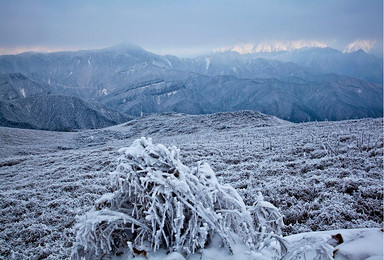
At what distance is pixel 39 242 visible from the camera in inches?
209

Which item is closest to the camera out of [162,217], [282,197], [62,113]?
[162,217]

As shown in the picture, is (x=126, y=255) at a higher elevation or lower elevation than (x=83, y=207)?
higher

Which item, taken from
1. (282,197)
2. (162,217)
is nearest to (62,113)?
Result: (282,197)

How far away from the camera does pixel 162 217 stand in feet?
8.98

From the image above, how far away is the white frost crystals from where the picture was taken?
101 inches

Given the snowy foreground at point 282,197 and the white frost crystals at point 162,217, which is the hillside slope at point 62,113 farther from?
the white frost crystals at point 162,217

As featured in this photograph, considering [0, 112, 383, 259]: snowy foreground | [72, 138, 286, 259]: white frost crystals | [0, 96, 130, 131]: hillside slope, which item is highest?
[72, 138, 286, 259]: white frost crystals

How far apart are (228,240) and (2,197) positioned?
10034 mm

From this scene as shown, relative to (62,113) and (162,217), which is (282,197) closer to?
(162,217)

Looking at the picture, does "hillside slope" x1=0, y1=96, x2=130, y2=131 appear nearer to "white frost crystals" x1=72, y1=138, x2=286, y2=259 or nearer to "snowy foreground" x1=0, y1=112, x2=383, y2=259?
"snowy foreground" x1=0, y1=112, x2=383, y2=259

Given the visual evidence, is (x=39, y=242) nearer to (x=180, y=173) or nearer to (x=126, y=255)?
(x=126, y=255)

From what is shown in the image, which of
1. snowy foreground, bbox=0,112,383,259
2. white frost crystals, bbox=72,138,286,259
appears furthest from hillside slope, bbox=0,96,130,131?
white frost crystals, bbox=72,138,286,259

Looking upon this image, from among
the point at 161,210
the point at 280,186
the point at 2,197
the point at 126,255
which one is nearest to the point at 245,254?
the point at 161,210

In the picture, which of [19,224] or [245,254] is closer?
[245,254]
